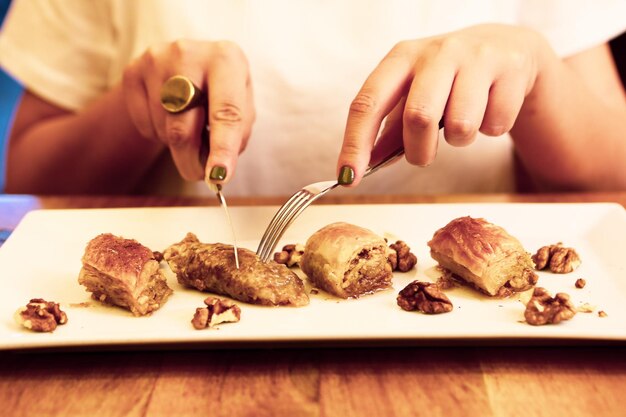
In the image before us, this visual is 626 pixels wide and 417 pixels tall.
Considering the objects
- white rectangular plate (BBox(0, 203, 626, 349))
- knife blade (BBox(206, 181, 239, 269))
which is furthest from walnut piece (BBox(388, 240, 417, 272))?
knife blade (BBox(206, 181, 239, 269))

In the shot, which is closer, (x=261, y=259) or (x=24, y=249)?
(x=261, y=259)

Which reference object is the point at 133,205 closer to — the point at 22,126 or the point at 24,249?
the point at 24,249

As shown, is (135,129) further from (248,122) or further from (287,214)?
(287,214)

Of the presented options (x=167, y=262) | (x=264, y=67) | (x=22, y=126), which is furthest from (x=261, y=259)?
(x=22, y=126)

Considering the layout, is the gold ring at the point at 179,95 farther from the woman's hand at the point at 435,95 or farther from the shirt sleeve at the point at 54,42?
the shirt sleeve at the point at 54,42

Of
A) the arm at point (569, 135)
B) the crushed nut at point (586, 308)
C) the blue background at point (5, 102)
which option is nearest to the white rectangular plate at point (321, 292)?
the crushed nut at point (586, 308)

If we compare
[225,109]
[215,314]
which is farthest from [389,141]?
[215,314]
